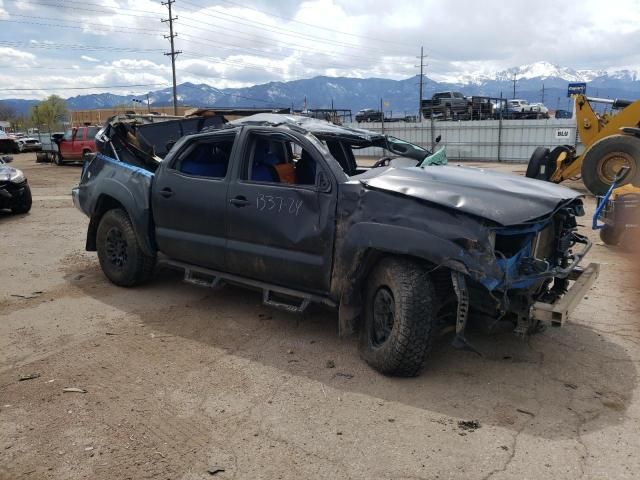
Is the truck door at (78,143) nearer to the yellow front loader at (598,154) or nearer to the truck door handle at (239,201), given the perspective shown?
the yellow front loader at (598,154)

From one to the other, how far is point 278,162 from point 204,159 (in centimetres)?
82

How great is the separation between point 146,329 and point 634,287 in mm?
5127

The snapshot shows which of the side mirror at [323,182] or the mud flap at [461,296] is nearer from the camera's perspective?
the mud flap at [461,296]

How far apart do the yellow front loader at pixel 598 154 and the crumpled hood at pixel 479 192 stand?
→ 798 cm

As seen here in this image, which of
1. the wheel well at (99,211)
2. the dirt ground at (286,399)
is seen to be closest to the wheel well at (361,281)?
the dirt ground at (286,399)

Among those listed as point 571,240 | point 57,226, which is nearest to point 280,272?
point 571,240

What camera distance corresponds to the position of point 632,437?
10.2 ft

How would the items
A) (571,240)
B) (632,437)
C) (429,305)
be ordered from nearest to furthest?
(632,437) → (429,305) → (571,240)

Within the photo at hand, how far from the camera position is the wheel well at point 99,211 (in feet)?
20.0

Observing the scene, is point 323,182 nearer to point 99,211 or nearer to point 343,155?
point 343,155

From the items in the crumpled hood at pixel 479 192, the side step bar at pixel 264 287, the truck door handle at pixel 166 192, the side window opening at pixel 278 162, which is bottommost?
the side step bar at pixel 264 287

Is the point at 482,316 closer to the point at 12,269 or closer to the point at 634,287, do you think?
the point at 634,287

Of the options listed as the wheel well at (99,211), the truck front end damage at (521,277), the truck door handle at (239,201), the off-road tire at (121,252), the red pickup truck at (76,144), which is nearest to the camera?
the truck front end damage at (521,277)

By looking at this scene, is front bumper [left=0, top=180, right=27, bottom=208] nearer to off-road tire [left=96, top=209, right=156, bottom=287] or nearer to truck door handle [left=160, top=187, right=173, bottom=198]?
off-road tire [left=96, top=209, right=156, bottom=287]
